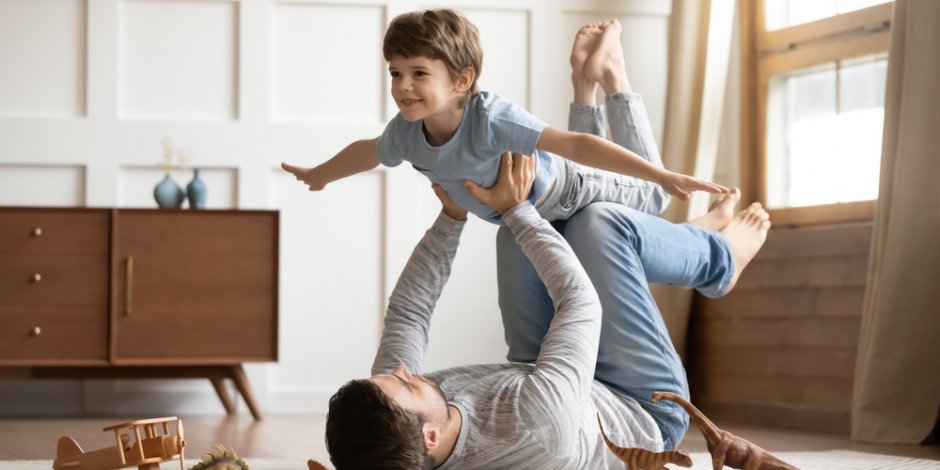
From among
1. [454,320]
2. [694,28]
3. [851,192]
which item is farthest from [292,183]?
[851,192]

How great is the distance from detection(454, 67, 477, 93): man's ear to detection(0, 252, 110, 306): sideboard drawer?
2036 millimetres

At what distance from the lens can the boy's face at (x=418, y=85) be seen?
2031 mm

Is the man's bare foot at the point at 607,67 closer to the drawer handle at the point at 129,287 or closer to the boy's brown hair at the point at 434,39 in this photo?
the boy's brown hair at the point at 434,39

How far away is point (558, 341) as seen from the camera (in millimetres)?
1793

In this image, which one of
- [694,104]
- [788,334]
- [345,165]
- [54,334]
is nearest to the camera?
[345,165]

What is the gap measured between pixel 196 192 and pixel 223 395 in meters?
0.73

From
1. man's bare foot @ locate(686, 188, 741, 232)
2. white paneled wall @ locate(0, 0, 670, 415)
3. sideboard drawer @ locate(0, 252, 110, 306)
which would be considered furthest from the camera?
white paneled wall @ locate(0, 0, 670, 415)

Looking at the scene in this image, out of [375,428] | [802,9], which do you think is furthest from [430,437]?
[802,9]

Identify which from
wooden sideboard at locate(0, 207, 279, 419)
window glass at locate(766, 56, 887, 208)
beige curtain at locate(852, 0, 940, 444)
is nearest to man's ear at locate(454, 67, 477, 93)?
beige curtain at locate(852, 0, 940, 444)

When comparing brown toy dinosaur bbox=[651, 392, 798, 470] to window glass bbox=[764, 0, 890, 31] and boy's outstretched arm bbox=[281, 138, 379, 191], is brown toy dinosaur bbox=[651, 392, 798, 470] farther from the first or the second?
window glass bbox=[764, 0, 890, 31]

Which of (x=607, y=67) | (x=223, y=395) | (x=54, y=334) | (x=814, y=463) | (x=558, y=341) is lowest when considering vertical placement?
(x=223, y=395)

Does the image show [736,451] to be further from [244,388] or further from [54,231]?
[54,231]

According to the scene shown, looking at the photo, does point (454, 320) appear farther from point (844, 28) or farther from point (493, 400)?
point (493, 400)

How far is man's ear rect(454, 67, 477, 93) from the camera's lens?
6.92 ft
